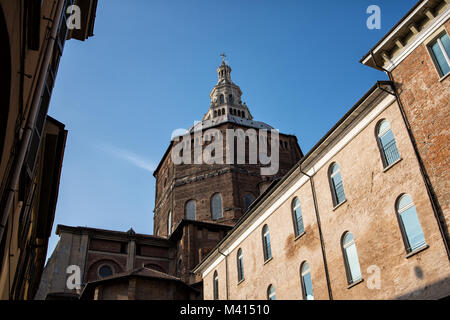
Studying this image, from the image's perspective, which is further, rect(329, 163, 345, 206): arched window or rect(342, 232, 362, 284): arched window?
rect(329, 163, 345, 206): arched window

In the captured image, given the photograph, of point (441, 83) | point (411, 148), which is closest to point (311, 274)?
point (411, 148)

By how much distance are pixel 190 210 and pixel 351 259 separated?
996 inches

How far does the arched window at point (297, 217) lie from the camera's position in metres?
16.0

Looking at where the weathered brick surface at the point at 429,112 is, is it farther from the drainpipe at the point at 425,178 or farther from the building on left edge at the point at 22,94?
the building on left edge at the point at 22,94

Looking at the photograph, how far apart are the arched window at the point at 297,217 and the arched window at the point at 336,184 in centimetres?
194

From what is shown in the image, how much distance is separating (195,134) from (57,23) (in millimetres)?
32755

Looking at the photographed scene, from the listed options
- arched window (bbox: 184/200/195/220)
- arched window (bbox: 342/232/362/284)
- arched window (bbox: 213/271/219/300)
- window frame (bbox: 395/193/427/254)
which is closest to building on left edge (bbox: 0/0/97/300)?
arched window (bbox: 342/232/362/284)

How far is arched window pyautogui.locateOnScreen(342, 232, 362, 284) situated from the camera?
12812 mm

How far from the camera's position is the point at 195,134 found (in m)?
40.7

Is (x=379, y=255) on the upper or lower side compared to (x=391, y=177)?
lower

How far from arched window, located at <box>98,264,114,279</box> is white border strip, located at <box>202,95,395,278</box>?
47.3 ft

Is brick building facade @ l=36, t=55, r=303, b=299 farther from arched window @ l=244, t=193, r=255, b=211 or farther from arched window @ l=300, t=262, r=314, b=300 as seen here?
arched window @ l=300, t=262, r=314, b=300
